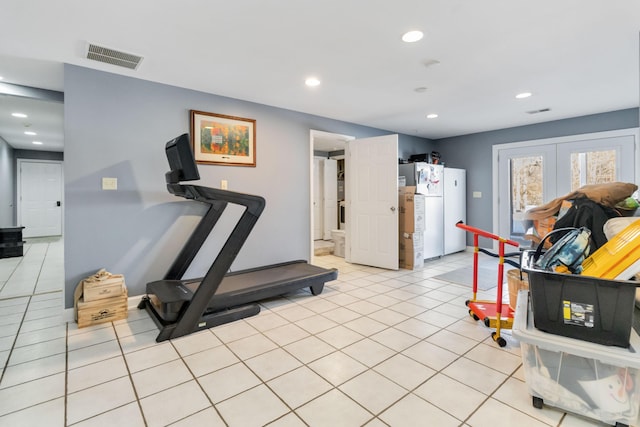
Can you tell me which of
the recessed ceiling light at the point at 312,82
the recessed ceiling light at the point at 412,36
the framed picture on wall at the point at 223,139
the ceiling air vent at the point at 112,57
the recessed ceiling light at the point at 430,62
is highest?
the recessed ceiling light at the point at 312,82

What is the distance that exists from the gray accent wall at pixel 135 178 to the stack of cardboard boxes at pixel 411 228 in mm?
2148

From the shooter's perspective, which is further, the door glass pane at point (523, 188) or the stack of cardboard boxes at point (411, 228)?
the door glass pane at point (523, 188)

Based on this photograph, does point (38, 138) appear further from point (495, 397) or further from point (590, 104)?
point (590, 104)

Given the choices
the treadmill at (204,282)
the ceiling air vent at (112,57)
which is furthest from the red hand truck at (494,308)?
the ceiling air vent at (112,57)

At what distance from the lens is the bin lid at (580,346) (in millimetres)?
1412

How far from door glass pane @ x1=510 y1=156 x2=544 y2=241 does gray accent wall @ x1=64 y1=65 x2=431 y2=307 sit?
4584 millimetres

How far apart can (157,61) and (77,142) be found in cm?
109

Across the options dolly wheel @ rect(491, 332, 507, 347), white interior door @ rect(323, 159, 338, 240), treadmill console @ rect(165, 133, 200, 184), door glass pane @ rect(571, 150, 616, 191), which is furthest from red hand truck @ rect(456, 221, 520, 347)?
white interior door @ rect(323, 159, 338, 240)

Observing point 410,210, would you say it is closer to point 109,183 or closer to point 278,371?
point 278,371

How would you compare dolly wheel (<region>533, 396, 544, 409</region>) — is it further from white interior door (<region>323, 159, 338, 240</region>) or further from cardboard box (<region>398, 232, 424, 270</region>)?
white interior door (<region>323, 159, 338, 240</region>)

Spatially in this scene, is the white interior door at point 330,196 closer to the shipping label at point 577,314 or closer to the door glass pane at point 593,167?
the door glass pane at point 593,167

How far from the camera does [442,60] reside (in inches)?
114

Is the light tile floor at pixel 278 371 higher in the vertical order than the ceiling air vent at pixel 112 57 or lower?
lower

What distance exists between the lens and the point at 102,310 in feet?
9.34
